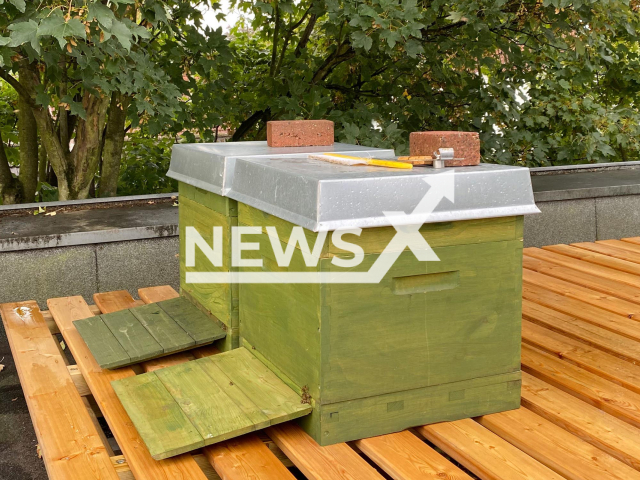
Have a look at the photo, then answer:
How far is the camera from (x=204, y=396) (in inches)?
75.0

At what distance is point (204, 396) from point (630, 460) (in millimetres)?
1047

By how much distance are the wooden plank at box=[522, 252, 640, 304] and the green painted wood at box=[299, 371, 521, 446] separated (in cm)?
121

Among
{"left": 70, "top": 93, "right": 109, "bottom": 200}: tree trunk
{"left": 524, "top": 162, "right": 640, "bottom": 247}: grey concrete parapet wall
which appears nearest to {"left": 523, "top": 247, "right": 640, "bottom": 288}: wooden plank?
{"left": 524, "top": 162, "right": 640, "bottom": 247}: grey concrete parapet wall

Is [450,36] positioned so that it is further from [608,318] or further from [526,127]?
[608,318]

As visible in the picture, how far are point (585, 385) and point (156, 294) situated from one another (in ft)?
5.93

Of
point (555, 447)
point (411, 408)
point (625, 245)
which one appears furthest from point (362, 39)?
point (555, 447)

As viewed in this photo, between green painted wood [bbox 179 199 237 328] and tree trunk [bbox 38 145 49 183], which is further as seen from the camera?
tree trunk [bbox 38 145 49 183]

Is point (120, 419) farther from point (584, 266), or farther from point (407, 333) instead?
point (584, 266)

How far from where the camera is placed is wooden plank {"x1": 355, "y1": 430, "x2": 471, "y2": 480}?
1.62 metres

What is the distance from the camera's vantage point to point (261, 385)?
6.33 ft

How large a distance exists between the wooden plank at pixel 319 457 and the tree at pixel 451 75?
2585 mm

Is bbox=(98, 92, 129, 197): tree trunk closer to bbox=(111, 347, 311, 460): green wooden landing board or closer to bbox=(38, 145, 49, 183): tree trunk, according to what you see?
bbox=(38, 145, 49, 183): tree trunk

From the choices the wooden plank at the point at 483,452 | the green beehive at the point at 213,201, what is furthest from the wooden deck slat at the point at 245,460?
the green beehive at the point at 213,201

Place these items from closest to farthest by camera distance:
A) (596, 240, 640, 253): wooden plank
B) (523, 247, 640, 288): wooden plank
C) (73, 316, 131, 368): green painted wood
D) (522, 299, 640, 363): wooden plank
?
(73, 316, 131, 368): green painted wood, (522, 299, 640, 363): wooden plank, (523, 247, 640, 288): wooden plank, (596, 240, 640, 253): wooden plank
